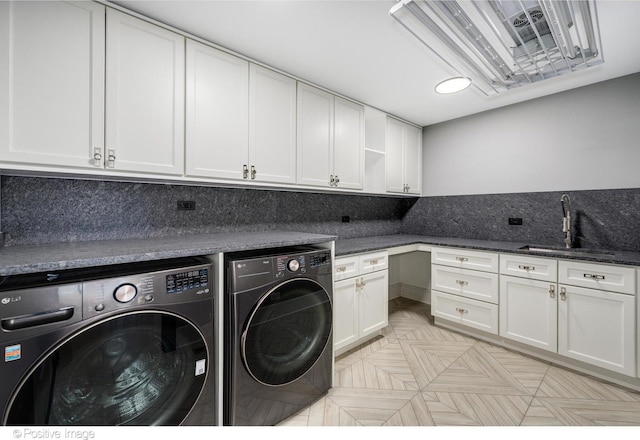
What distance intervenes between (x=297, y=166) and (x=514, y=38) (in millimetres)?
1635

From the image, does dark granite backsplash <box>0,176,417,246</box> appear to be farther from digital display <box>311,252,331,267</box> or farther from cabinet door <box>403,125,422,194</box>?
cabinet door <box>403,125,422,194</box>

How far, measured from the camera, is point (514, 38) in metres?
1.67

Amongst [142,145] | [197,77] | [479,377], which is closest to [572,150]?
[479,377]

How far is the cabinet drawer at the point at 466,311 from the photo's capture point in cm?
241

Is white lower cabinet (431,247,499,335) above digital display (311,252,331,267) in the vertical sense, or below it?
below

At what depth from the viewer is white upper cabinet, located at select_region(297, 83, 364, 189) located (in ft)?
7.30

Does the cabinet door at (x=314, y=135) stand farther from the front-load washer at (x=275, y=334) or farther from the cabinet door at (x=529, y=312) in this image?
the cabinet door at (x=529, y=312)

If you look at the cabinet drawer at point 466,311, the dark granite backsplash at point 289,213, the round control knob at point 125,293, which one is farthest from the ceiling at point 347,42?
the cabinet drawer at point 466,311

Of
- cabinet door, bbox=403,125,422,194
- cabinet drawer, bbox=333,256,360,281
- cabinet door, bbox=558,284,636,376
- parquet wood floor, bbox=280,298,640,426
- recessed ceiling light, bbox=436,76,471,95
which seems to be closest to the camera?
parquet wood floor, bbox=280,298,640,426

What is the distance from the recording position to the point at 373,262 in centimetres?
234

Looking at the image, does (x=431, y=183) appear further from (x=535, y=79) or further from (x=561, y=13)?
(x=561, y=13)

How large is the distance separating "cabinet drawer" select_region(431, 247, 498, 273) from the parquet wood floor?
70 cm

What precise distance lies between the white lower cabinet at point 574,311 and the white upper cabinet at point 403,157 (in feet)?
4.28

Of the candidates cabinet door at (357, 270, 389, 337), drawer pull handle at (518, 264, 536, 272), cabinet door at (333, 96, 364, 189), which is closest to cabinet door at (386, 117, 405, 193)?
cabinet door at (333, 96, 364, 189)
